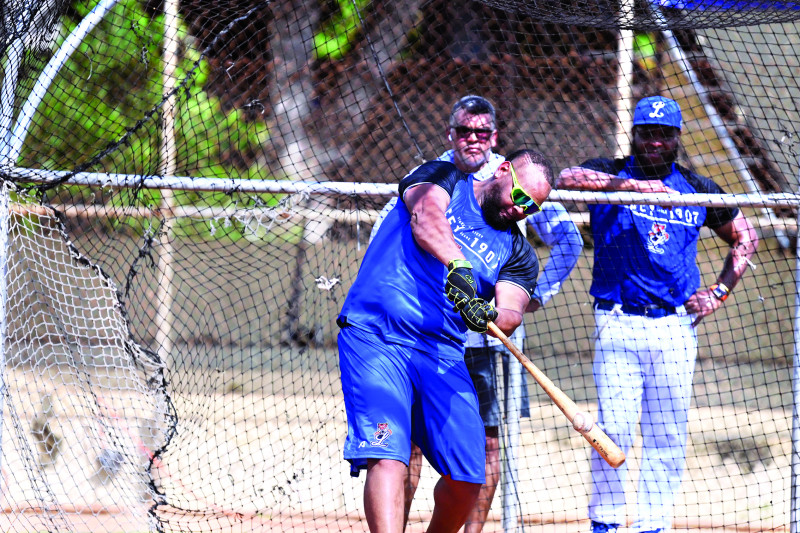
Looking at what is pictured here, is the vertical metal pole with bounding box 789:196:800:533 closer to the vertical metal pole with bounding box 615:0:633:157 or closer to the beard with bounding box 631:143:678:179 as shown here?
the beard with bounding box 631:143:678:179

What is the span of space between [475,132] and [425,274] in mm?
1343

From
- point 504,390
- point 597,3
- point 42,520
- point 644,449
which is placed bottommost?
point 42,520

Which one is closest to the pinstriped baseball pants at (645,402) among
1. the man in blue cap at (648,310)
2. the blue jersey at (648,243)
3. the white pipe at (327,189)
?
the man in blue cap at (648,310)

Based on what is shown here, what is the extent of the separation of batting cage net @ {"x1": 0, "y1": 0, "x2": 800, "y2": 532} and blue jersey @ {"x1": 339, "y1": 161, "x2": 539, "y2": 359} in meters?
0.94

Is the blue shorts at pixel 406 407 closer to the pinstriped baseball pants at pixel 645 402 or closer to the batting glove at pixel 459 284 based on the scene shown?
the batting glove at pixel 459 284

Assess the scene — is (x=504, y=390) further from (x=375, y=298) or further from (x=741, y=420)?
(x=741, y=420)

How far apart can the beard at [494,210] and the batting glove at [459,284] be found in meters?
0.43

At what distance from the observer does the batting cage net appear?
15.1 feet

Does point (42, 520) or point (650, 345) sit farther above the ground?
point (650, 345)

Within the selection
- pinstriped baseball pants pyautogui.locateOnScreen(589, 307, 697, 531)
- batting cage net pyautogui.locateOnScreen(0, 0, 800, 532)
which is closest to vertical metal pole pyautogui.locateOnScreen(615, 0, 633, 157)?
batting cage net pyautogui.locateOnScreen(0, 0, 800, 532)

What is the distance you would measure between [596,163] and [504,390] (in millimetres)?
1328

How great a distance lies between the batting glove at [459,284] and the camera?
2934 mm

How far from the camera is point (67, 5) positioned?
14.8ft

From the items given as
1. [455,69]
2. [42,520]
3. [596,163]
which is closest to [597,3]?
[596,163]
